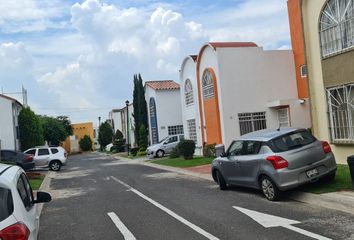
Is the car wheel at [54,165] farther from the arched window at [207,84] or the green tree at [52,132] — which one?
the green tree at [52,132]

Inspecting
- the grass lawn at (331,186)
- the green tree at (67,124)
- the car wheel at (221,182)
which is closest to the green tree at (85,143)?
the green tree at (67,124)

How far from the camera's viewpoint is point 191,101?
33.3 metres

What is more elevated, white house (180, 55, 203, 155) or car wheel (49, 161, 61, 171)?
white house (180, 55, 203, 155)

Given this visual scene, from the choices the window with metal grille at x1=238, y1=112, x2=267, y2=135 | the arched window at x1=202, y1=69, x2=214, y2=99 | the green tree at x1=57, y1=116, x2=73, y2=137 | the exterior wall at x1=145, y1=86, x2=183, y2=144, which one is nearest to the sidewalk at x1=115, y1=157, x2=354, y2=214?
the window with metal grille at x1=238, y1=112, x2=267, y2=135

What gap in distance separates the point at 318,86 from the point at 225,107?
10.2 metres

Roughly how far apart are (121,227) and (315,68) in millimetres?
10608

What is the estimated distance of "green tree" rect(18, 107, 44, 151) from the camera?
47469mm

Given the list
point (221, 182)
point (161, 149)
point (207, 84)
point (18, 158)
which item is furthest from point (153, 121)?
point (221, 182)

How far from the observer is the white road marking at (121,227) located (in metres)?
8.61

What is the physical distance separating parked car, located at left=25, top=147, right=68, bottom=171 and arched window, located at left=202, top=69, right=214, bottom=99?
10940 millimetres

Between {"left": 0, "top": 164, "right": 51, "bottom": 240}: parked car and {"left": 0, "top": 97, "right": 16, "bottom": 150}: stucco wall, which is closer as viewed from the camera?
{"left": 0, "top": 164, "right": 51, "bottom": 240}: parked car

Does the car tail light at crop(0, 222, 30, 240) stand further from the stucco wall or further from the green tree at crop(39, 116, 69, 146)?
the green tree at crop(39, 116, 69, 146)

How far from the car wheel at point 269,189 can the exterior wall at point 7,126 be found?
121 ft

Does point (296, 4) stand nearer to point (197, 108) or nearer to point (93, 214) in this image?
point (197, 108)
